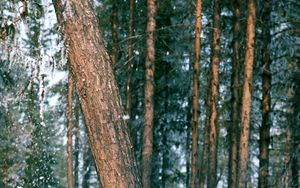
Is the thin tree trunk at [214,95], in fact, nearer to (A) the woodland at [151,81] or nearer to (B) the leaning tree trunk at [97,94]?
(A) the woodland at [151,81]

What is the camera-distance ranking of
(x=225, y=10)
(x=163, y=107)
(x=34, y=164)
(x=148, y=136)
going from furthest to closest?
(x=34, y=164)
(x=163, y=107)
(x=225, y=10)
(x=148, y=136)

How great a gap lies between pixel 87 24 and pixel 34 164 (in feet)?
100

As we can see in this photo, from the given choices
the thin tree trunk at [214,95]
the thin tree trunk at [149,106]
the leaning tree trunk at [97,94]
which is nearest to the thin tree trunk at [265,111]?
the thin tree trunk at [214,95]

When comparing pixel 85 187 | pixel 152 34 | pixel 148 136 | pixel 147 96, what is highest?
pixel 152 34

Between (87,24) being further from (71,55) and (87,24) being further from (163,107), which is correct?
(163,107)

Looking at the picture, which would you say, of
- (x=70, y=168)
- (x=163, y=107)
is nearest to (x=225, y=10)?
(x=163, y=107)

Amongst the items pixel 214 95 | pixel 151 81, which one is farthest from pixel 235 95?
pixel 151 81

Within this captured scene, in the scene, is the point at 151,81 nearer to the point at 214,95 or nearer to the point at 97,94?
the point at 214,95

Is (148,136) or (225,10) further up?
(225,10)

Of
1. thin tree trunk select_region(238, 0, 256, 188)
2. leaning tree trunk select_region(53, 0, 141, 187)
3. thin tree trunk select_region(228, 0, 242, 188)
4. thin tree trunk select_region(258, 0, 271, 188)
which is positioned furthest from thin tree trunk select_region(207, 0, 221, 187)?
leaning tree trunk select_region(53, 0, 141, 187)

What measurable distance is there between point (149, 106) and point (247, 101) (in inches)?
105

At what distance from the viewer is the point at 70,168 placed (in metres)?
24.0

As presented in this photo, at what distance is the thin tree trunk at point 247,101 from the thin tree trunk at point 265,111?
203 centimetres

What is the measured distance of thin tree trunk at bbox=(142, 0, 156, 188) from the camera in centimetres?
1477
